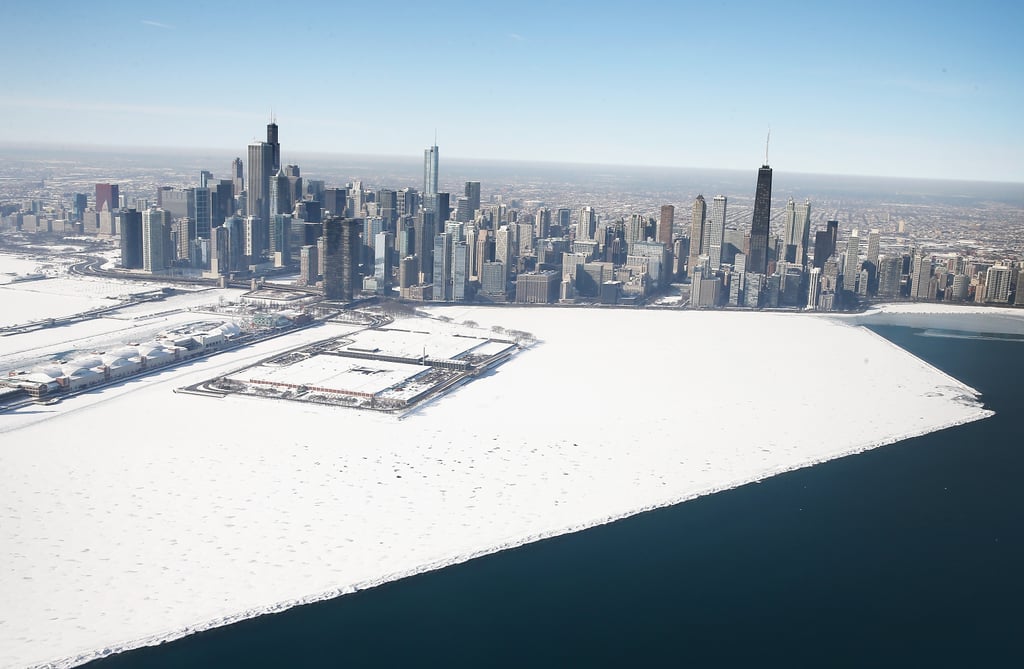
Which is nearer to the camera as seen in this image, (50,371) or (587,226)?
(50,371)

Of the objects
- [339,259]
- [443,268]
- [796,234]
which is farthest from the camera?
[796,234]

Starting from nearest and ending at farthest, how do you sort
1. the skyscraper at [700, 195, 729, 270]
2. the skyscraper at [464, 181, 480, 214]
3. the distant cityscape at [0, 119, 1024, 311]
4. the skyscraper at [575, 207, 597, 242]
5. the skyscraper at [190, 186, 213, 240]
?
the distant cityscape at [0, 119, 1024, 311] → the skyscraper at [700, 195, 729, 270] → the skyscraper at [190, 186, 213, 240] → the skyscraper at [575, 207, 597, 242] → the skyscraper at [464, 181, 480, 214]

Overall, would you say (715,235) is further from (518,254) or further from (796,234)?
(518,254)

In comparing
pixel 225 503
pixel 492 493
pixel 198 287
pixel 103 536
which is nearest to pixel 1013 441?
pixel 492 493

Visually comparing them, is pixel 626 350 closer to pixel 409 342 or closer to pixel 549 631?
pixel 409 342

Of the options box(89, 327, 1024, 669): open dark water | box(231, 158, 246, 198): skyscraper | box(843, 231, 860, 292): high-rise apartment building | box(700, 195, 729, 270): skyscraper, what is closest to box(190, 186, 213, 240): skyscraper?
box(231, 158, 246, 198): skyscraper

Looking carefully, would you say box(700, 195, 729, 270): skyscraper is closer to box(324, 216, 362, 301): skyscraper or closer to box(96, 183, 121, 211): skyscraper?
box(324, 216, 362, 301): skyscraper

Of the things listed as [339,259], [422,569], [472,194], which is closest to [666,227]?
[472,194]

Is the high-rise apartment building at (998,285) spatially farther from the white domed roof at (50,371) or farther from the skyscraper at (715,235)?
the white domed roof at (50,371)
